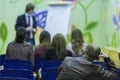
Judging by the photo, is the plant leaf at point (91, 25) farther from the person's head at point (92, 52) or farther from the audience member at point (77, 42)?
the person's head at point (92, 52)

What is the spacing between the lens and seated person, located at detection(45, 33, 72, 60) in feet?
18.5

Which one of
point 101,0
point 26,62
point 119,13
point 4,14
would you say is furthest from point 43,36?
point 101,0

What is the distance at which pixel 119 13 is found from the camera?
8594mm

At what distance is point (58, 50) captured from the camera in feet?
18.6

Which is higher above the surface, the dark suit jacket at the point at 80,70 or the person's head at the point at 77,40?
the person's head at the point at 77,40

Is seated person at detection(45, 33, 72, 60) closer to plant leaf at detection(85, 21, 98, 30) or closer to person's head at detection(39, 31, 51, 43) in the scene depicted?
person's head at detection(39, 31, 51, 43)

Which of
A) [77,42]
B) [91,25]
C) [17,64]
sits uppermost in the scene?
[91,25]

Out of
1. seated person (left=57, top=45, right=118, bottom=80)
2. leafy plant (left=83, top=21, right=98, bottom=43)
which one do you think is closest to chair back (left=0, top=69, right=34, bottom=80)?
seated person (left=57, top=45, right=118, bottom=80)

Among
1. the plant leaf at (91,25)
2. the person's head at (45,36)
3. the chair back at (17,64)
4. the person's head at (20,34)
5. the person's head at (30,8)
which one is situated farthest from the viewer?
the plant leaf at (91,25)

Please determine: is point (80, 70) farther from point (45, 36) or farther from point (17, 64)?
point (45, 36)

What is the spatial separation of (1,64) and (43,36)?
873mm

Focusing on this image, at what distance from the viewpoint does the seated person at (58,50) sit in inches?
222

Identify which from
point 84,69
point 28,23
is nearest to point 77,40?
point 84,69

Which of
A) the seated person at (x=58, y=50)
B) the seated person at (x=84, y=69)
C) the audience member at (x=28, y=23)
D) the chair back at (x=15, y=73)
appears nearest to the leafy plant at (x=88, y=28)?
the audience member at (x=28, y=23)
